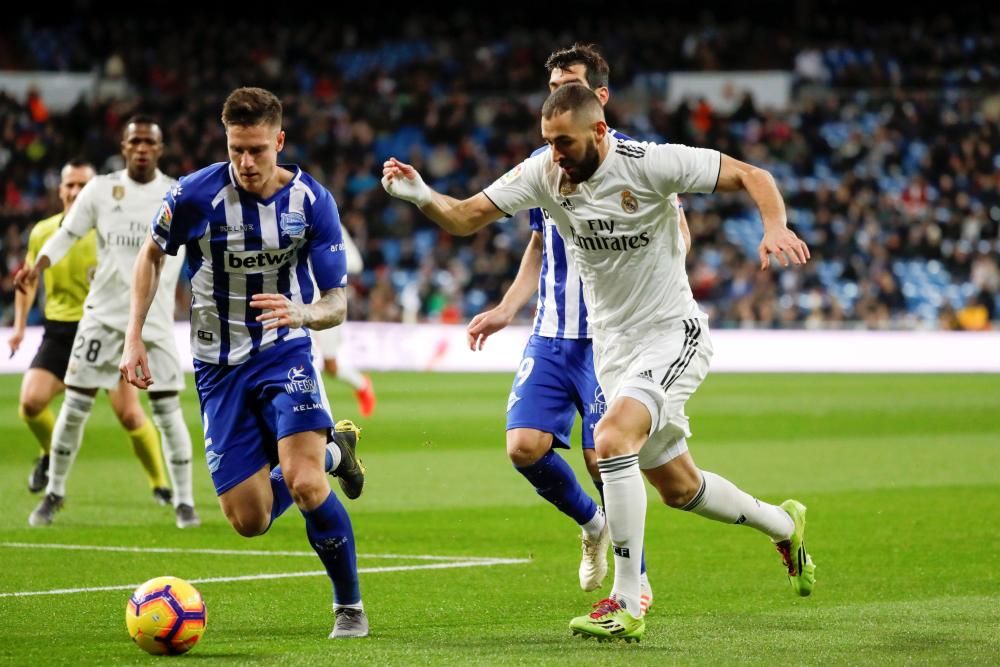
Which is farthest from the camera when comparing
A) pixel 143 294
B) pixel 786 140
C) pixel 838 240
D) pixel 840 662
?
pixel 786 140

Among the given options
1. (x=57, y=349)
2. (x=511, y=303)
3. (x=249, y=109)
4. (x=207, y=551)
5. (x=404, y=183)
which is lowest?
(x=207, y=551)

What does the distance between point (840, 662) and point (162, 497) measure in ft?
22.2

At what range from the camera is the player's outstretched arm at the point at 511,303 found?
7.04 meters

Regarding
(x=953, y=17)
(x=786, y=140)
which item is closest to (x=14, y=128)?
(x=786, y=140)

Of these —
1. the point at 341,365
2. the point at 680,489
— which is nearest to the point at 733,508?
the point at 680,489

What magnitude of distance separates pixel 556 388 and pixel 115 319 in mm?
4033

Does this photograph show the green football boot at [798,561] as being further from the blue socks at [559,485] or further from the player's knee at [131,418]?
the player's knee at [131,418]

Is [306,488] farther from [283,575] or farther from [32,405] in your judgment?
[32,405]

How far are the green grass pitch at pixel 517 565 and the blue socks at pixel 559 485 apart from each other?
397mm

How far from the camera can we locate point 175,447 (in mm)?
9977

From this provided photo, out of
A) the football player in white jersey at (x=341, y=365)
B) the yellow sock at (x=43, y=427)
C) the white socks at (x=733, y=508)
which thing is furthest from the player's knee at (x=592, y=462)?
the football player in white jersey at (x=341, y=365)

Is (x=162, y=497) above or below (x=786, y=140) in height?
below

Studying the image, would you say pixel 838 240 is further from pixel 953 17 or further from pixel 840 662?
pixel 840 662

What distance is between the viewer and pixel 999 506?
10781 mm
